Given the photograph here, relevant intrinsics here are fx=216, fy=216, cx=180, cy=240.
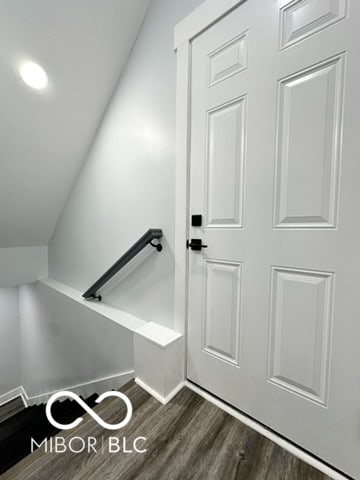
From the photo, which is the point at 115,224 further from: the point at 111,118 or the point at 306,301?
the point at 306,301

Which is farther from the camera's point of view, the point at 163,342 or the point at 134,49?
the point at 134,49

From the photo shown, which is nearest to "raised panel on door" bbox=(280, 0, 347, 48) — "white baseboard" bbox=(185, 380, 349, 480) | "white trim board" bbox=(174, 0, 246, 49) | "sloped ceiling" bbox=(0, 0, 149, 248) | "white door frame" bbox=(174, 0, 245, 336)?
"white trim board" bbox=(174, 0, 246, 49)

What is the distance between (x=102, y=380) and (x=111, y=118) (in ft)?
7.03

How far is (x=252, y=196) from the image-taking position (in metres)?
1.02

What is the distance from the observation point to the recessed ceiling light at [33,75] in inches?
55.9

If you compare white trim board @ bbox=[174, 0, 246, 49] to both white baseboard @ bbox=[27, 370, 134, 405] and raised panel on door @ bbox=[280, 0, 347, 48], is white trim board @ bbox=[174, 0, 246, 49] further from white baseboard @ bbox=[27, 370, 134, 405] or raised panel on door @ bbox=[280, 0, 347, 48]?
white baseboard @ bbox=[27, 370, 134, 405]

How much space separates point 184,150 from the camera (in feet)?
4.07

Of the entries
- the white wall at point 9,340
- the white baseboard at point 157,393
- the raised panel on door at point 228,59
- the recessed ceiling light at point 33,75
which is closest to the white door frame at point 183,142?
the raised panel on door at point 228,59

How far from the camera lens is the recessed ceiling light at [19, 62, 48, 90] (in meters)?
1.42

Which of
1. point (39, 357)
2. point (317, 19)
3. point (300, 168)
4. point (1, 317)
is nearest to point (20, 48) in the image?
point (317, 19)

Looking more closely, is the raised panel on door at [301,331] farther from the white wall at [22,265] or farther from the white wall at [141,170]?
the white wall at [22,265]

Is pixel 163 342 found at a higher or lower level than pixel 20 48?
lower

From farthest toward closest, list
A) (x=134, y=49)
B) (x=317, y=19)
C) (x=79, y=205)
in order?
1. (x=79, y=205)
2. (x=134, y=49)
3. (x=317, y=19)

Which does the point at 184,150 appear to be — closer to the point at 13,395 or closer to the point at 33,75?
the point at 33,75
